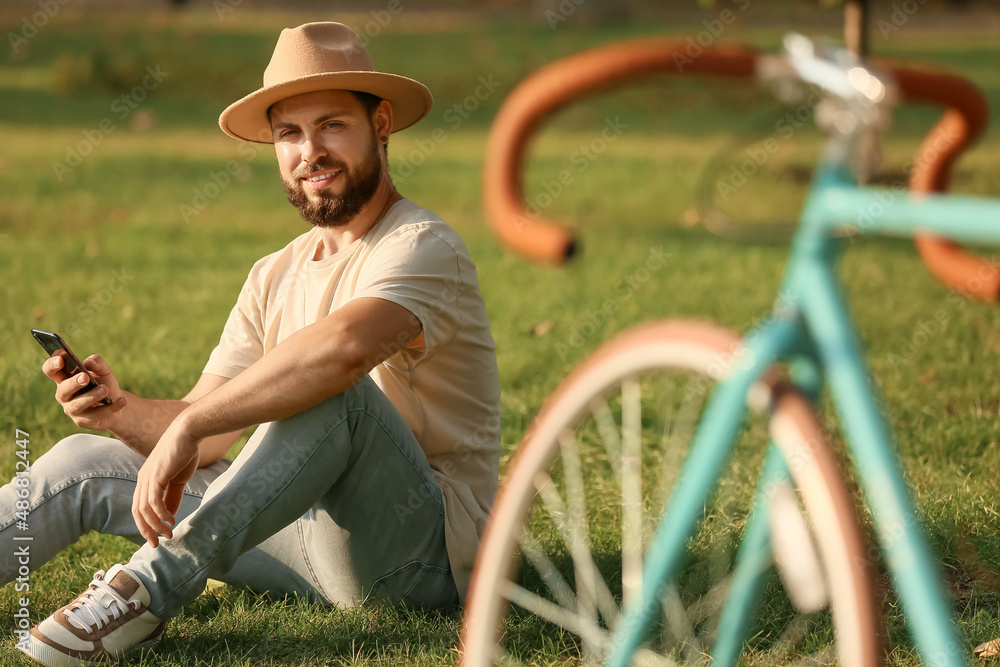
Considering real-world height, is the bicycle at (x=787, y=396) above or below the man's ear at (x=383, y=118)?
below

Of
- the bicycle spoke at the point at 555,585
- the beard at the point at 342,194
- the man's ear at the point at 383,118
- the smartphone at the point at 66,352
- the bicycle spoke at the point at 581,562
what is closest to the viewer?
the bicycle spoke at the point at 581,562

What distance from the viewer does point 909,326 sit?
5.14 m

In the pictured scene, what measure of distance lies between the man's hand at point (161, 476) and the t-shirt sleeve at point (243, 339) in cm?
58

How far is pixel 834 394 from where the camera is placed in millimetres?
1404

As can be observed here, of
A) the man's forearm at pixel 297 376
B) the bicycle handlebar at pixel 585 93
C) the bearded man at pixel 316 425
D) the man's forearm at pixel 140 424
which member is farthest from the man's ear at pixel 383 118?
the bicycle handlebar at pixel 585 93

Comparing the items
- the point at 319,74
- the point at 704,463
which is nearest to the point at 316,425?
the point at 319,74

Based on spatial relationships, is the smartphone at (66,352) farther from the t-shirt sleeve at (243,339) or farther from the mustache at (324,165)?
the mustache at (324,165)

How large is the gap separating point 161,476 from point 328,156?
896 mm

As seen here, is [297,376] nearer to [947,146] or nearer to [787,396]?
[787,396]

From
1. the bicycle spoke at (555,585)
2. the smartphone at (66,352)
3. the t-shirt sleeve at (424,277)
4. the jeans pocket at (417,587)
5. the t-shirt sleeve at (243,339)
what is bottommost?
the jeans pocket at (417,587)

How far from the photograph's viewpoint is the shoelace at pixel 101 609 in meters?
2.37

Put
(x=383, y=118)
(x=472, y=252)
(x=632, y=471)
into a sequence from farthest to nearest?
(x=472, y=252) → (x=383, y=118) → (x=632, y=471)

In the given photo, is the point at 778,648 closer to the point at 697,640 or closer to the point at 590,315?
the point at 697,640

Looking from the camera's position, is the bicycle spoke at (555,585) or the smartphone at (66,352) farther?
the smartphone at (66,352)
